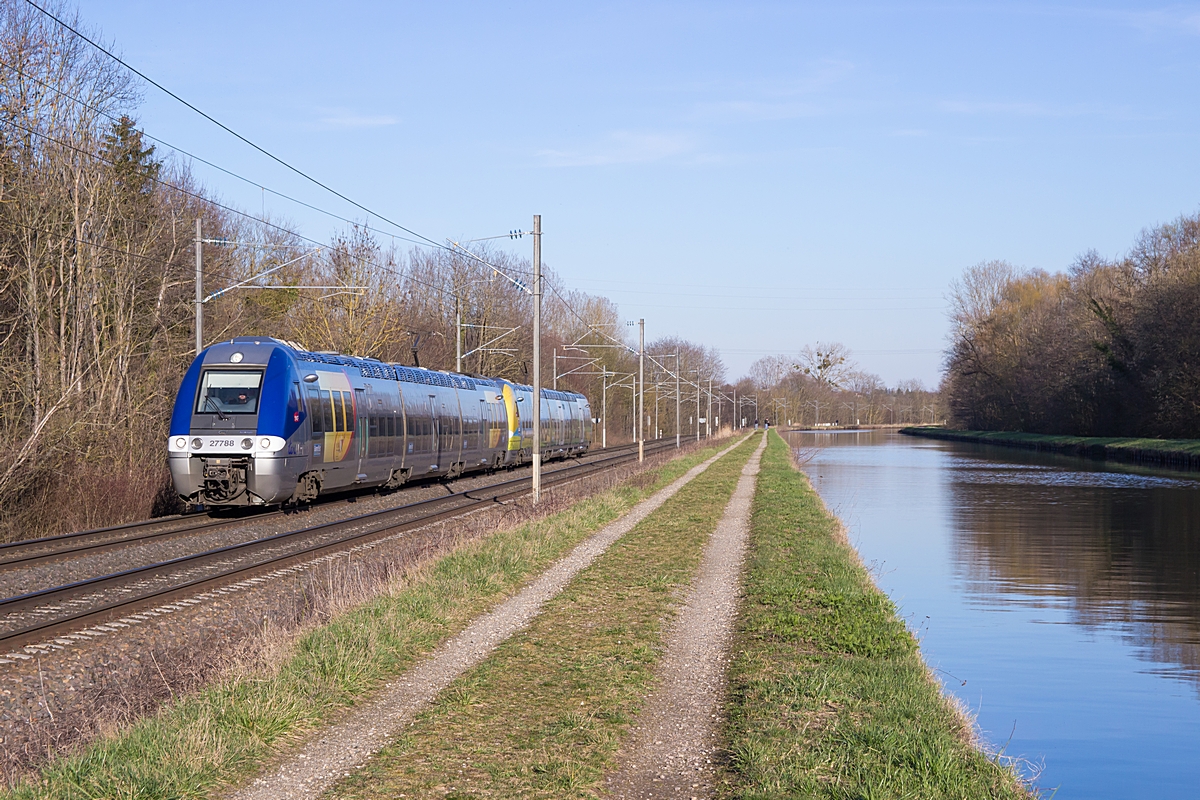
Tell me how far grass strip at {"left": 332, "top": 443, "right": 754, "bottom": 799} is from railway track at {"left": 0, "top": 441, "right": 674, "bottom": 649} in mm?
4807

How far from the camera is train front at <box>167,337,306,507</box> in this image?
884 inches

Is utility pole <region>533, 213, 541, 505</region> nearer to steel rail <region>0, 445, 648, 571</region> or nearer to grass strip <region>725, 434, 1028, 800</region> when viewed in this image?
steel rail <region>0, 445, 648, 571</region>

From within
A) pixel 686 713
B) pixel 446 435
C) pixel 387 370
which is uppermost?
pixel 387 370

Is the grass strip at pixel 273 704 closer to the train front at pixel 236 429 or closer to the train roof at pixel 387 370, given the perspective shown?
the train front at pixel 236 429

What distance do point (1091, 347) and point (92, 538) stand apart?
7024 centimetres

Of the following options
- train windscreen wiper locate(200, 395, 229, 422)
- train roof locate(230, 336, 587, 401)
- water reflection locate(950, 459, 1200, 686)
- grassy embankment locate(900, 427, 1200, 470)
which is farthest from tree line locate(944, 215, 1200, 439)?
train windscreen wiper locate(200, 395, 229, 422)

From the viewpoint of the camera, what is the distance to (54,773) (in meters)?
6.83

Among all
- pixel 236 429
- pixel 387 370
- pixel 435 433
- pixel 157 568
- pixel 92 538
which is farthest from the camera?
pixel 435 433

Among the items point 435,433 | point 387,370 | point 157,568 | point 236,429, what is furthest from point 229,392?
point 435,433

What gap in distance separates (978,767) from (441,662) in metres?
4.98

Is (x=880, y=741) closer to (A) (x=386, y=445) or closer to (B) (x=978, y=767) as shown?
(B) (x=978, y=767)

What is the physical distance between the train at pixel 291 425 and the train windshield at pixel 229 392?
20 mm

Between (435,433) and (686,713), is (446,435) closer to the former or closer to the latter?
(435,433)

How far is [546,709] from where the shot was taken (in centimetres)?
882
